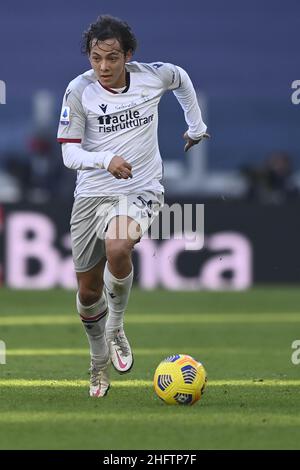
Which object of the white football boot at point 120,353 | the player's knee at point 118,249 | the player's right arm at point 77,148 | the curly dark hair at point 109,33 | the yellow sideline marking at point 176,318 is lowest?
the yellow sideline marking at point 176,318

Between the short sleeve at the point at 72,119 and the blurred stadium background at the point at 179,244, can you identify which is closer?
the blurred stadium background at the point at 179,244

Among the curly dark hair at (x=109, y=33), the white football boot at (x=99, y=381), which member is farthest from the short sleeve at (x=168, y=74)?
the white football boot at (x=99, y=381)

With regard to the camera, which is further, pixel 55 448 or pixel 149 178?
pixel 149 178

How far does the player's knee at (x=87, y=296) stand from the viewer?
8.84 metres

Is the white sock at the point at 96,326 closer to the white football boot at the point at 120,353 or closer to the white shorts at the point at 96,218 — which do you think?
the white football boot at the point at 120,353

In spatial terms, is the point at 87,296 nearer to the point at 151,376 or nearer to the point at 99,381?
the point at 99,381

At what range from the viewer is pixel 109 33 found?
862 centimetres

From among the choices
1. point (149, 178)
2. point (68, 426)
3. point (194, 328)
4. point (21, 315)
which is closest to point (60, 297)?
point (21, 315)

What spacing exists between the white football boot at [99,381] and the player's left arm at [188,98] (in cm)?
168

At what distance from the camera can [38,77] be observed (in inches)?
1137

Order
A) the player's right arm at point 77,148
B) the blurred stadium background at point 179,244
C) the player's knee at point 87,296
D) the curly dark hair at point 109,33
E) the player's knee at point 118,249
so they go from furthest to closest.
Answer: the player's knee at point 87,296, the curly dark hair at point 109,33, the player's knee at point 118,249, the player's right arm at point 77,148, the blurred stadium background at point 179,244

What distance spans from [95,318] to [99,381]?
0.43 meters

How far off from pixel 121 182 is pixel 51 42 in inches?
813
